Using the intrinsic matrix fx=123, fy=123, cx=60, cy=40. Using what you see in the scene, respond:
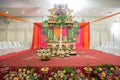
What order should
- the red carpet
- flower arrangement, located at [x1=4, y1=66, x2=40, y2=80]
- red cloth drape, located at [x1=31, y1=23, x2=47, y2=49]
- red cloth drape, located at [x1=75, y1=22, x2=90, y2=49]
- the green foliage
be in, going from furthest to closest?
red cloth drape, located at [x1=31, y1=23, x2=47, y2=49]
red cloth drape, located at [x1=75, y1=22, x2=90, y2=49]
the green foliage
the red carpet
flower arrangement, located at [x1=4, y1=66, x2=40, y2=80]

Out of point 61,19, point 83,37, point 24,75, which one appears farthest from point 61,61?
point 83,37

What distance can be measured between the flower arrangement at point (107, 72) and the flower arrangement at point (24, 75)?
44.4 inches

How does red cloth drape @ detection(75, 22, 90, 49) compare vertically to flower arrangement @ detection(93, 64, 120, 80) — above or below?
above

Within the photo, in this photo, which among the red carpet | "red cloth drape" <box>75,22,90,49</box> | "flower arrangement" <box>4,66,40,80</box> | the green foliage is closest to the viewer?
"flower arrangement" <box>4,66,40,80</box>

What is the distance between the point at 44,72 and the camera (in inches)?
87.5

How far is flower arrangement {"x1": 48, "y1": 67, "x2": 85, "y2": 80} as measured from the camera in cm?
217

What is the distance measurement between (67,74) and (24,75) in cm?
77

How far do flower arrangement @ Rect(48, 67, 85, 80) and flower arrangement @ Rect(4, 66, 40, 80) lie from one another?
304mm

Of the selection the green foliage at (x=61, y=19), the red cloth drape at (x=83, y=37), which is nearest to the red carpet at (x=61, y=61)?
the green foliage at (x=61, y=19)

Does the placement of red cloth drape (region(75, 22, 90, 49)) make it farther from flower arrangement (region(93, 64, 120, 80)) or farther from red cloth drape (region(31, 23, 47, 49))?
flower arrangement (region(93, 64, 120, 80))

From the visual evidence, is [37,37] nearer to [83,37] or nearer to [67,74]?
[83,37]

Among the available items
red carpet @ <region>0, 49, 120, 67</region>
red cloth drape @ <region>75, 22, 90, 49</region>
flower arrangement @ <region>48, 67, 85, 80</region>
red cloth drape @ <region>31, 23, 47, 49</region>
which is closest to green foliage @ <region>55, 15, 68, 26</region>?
red carpet @ <region>0, 49, 120, 67</region>

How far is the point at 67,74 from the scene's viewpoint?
89.2 inches

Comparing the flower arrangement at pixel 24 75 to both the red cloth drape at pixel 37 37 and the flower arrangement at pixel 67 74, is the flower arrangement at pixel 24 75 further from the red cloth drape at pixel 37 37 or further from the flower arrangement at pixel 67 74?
the red cloth drape at pixel 37 37
